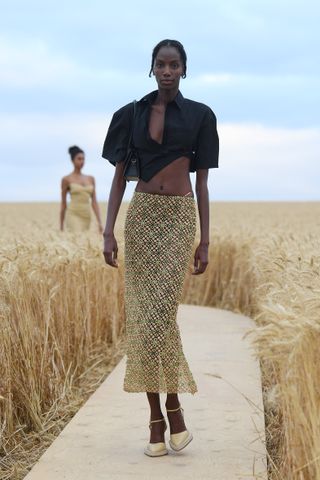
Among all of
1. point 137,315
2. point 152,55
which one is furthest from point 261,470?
point 152,55

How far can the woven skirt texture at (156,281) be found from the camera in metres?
3.98

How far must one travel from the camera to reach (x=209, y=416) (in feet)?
15.7

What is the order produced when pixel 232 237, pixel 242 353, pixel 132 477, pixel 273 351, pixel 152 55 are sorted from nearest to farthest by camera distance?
pixel 273 351, pixel 132 477, pixel 152 55, pixel 242 353, pixel 232 237

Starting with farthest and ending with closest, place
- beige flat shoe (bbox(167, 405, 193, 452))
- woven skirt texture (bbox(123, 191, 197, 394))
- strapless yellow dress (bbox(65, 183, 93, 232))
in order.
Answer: strapless yellow dress (bbox(65, 183, 93, 232))
beige flat shoe (bbox(167, 405, 193, 452))
woven skirt texture (bbox(123, 191, 197, 394))

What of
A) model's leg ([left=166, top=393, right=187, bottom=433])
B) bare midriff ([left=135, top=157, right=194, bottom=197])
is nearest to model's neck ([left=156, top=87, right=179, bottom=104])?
bare midriff ([left=135, top=157, right=194, bottom=197])

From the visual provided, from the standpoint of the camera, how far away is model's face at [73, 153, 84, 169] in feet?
33.6

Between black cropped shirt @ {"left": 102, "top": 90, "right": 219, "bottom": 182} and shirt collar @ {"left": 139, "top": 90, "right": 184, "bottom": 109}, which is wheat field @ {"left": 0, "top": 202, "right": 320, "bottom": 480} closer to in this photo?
black cropped shirt @ {"left": 102, "top": 90, "right": 219, "bottom": 182}

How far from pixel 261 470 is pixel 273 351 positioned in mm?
1165

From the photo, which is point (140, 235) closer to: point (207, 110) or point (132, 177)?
point (132, 177)

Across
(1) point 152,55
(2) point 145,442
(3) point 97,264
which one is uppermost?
(1) point 152,55

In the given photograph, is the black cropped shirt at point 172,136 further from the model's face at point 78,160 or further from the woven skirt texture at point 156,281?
the model's face at point 78,160

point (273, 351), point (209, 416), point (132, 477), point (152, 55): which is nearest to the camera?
point (273, 351)

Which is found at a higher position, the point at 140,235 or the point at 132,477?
the point at 140,235

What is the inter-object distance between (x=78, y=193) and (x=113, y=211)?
644 centimetres
